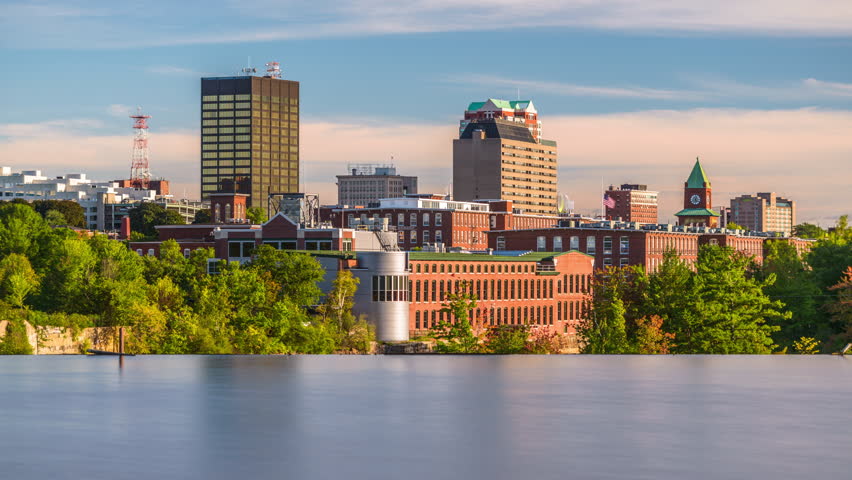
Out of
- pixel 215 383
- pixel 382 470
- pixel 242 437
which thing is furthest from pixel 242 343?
pixel 382 470

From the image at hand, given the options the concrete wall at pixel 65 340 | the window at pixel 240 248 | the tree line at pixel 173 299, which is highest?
the window at pixel 240 248

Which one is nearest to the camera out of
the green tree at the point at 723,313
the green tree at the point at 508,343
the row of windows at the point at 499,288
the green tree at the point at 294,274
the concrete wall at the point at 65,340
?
the green tree at the point at 508,343

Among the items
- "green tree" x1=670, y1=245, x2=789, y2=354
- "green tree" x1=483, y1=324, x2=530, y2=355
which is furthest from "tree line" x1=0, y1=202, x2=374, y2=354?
"green tree" x1=670, y1=245, x2=789, y2=354

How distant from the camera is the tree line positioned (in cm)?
10325

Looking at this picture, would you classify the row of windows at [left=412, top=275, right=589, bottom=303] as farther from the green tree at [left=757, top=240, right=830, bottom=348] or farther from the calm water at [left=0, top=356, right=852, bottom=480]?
the calm water at [left=0, top=356, right=852, bottom=480]

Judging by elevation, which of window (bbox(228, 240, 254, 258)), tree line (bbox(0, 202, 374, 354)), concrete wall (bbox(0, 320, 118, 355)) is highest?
window (bbox(228, 240, 254, 258))

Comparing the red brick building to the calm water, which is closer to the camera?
the calm water

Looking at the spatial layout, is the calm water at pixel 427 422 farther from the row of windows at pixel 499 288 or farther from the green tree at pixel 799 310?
the row of windows at pixel 499 288

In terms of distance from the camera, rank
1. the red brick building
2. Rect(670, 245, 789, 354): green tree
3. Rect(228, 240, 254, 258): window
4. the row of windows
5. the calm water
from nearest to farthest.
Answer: the calm water → Rect(670, 245, 789, 354): green tree → the red brick building → the row of windows → Rect(228, 240, 254, 258): window

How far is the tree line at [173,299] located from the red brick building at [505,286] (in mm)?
13174

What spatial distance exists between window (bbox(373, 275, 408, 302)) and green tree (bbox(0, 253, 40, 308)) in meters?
35.6

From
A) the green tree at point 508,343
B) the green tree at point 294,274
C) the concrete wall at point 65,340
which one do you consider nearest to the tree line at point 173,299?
the green tree at point 294,274

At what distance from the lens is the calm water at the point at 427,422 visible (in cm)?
4138

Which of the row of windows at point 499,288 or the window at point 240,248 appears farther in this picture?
the window at point 240,248
